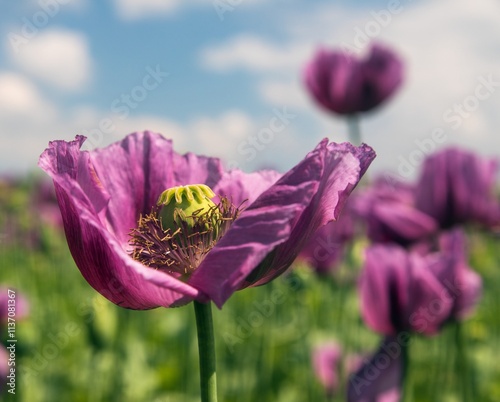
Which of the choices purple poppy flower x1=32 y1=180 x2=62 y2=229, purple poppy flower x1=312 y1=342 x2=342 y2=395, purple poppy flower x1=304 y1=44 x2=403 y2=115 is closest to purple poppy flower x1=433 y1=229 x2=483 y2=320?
purple poppy flower x1=312 y1=342 x2=342 y2=395

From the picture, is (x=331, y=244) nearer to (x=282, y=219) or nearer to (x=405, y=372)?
(x=405, y=372)

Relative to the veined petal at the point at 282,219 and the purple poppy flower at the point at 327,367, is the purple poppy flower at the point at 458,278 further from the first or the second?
the veined petal at the point at 282,219

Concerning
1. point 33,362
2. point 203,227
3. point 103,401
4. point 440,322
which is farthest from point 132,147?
point 103,401

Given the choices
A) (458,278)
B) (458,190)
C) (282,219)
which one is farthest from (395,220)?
(282,219)

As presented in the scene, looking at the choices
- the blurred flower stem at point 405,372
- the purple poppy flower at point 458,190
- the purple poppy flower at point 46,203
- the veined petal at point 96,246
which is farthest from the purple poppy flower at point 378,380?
the purple poppy flower at point 46,203

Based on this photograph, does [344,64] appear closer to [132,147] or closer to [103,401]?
[103,401]
